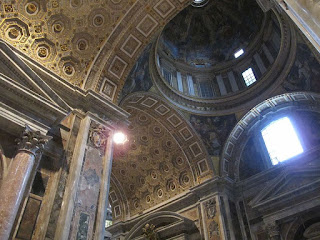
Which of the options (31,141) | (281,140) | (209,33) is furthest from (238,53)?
(31,141)

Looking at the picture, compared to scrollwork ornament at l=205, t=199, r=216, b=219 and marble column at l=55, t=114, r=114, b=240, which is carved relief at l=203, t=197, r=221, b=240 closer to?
scrollwork ornament at l=205, t=199, r=216, b=219

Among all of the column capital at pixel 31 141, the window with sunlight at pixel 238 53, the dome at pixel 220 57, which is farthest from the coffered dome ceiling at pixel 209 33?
the column capital at pixel 31 141

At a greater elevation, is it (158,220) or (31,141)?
(158,220)

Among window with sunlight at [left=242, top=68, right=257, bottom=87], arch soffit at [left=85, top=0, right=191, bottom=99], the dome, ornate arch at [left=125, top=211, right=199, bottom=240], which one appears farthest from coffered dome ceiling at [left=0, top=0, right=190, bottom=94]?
ornate arch at [left=125, top=211, right=199, bottom=240]

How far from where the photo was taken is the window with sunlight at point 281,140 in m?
11.6

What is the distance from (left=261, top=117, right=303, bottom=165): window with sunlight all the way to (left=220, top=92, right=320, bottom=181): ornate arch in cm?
61

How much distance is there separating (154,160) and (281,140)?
601 centimetres

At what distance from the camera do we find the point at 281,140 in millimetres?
12195

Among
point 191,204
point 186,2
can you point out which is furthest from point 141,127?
point 186,2

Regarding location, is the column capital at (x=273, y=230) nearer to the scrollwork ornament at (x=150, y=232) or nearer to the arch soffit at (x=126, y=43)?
the scrollwork ornament at (x=150, y=232)

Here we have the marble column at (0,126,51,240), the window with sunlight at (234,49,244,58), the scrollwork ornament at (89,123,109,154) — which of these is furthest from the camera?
the window with sunlight at (234,49,244,58)

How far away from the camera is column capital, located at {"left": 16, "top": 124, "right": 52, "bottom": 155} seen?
562 cm

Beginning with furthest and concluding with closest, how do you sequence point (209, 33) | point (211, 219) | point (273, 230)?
1. point (209, 33)
2. point (211, 219)
3. point (273, 230)

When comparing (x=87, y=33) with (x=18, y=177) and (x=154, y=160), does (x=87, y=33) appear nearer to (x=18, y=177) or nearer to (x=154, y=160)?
(x=18, y=177)
